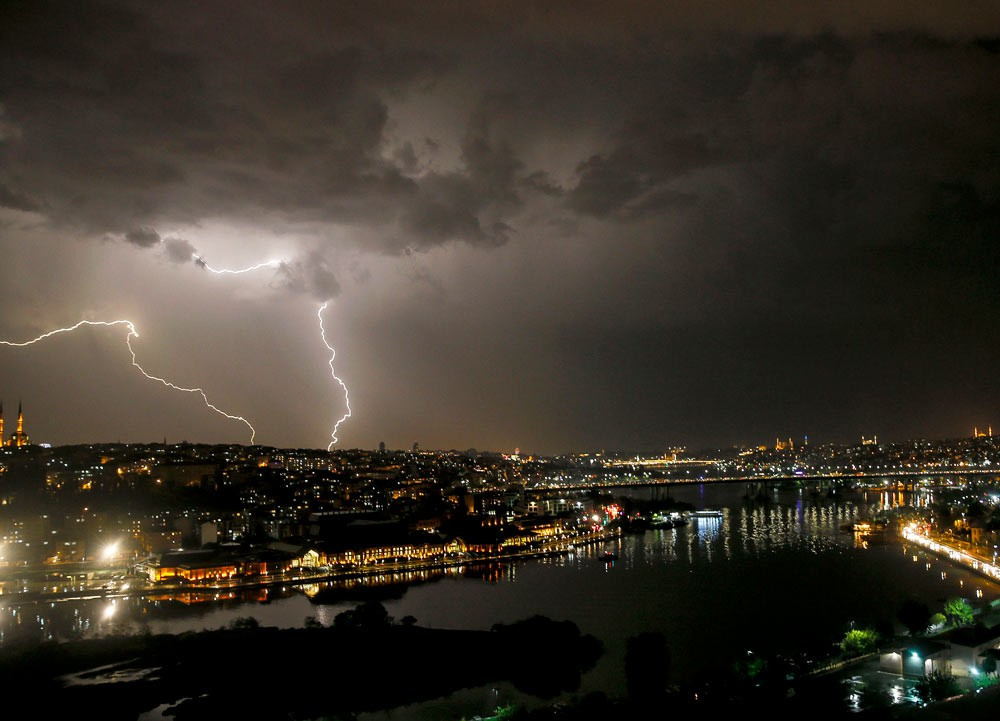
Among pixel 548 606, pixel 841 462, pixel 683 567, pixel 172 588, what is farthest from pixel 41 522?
pixel 841 462

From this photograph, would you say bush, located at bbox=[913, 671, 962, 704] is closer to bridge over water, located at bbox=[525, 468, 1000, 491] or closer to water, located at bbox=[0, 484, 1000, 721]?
water, located at bbox=[0, 484, 1000, 721]

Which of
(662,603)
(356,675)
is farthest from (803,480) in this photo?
(356,675)

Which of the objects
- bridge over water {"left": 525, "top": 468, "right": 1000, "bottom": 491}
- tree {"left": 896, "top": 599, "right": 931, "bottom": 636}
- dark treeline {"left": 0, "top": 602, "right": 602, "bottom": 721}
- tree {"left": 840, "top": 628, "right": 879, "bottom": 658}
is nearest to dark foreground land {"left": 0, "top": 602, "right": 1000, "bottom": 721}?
dark treeline {"left": 0, "top": 602, "right": 602, "bottom": 721}

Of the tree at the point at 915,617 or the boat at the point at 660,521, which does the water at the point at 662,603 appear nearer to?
the tree at the point at 915,617

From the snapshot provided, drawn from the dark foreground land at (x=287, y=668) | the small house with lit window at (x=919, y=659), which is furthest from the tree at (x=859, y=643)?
Result: the dark foreground land at (x=287, y=668)

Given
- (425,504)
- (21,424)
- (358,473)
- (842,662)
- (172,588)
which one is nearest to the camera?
(842,662)

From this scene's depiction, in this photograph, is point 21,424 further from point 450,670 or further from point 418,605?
point 450,670

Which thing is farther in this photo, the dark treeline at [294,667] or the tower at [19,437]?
the tower at [19,437]
